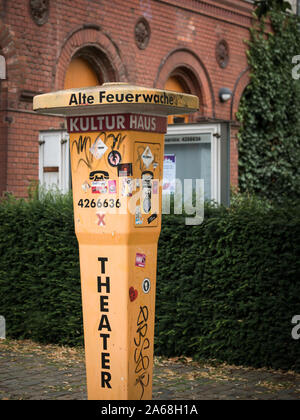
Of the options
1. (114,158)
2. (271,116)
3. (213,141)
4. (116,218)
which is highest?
(271,116)

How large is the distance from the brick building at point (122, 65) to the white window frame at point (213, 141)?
A: 0.01 meters

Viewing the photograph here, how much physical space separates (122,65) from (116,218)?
8.92m

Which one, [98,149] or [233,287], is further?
[233,287]

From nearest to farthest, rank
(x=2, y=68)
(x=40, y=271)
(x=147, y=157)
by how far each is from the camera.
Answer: (x=147, y=157), (x=40, y=271), (x=2, y=68)

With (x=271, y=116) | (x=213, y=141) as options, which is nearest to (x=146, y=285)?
(x=213, y=141)

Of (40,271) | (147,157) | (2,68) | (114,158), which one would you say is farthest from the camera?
(2,68)

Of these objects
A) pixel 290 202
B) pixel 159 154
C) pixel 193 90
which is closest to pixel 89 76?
pixel 193 90

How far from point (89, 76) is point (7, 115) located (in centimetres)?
243

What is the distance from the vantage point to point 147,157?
16.9 ft

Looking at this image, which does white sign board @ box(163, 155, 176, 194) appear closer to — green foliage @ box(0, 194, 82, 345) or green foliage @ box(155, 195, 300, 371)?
green foliage @ box(0, 194, 82, 345)

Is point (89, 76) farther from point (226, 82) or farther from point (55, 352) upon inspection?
point (55, 352)

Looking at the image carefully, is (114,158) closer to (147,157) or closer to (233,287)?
(147,157)

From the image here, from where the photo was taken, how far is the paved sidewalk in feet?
20.7

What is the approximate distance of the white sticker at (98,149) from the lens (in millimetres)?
5086
